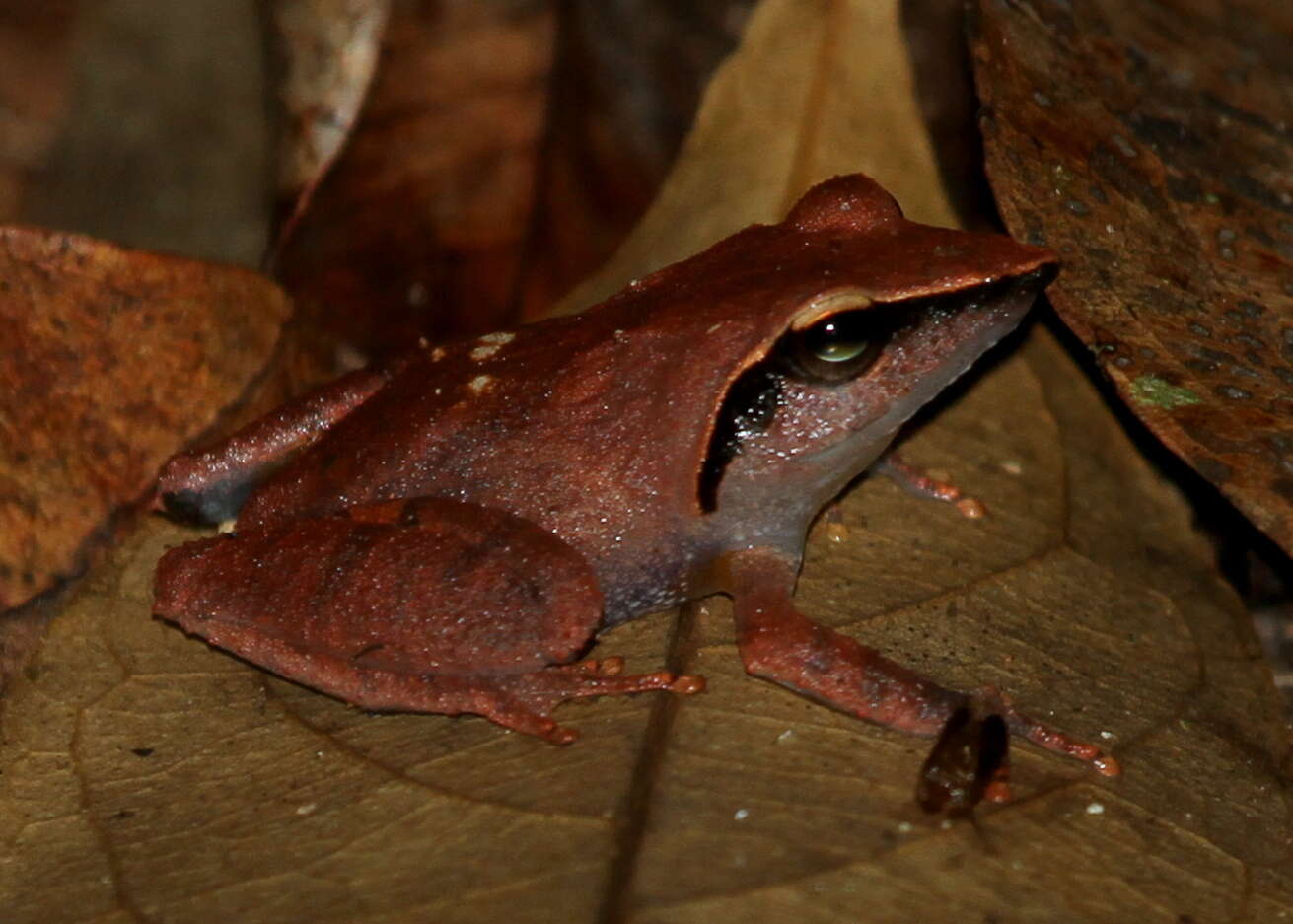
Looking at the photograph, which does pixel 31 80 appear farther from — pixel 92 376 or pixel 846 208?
pixel 846 208

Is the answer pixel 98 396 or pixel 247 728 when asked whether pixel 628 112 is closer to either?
pixel 98 396

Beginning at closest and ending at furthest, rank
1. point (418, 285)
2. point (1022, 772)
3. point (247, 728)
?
point (1022, 772) → point (247, 728) → point (418, 285)

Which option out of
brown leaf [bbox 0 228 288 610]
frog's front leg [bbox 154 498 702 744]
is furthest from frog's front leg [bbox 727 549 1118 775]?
brown leaf [bbox 0 228 288 610]

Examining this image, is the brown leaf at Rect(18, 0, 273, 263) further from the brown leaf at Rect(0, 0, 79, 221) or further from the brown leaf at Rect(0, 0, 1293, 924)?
the brown leaf at Rect(0, 0, 1293, 924)

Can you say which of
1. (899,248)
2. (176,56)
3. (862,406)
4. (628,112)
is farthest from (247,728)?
(176,56)

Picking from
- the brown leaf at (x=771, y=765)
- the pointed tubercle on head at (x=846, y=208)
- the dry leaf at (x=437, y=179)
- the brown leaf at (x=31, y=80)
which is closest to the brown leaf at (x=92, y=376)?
the brown leaf at (x=771, y=765)

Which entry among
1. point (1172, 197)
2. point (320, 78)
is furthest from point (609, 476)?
point (320, 78)
